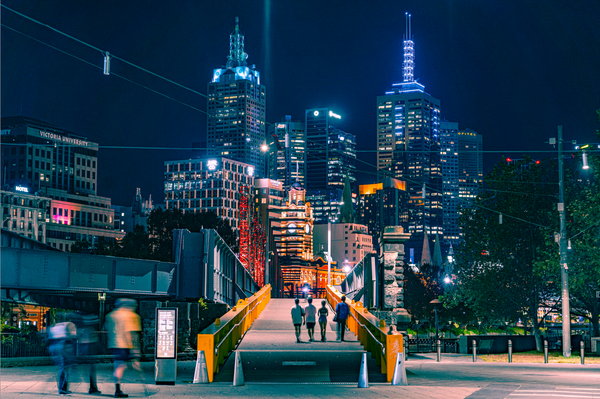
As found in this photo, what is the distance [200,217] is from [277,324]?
6063 centimetres

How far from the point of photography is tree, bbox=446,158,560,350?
48.8 meters

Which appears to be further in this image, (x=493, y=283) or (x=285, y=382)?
(x=493, y=283)

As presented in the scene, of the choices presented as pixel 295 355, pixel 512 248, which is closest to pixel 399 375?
pixel 295 355

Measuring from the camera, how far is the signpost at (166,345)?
15875mm

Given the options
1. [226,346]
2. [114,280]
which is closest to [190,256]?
[114,280]

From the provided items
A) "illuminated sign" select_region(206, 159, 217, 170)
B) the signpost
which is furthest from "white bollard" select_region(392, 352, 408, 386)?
"illuminated sign" select_region(206, 159, 217, 170)

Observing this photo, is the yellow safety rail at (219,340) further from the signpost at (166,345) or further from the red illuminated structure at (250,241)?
the red illuminated structure at (250,241)

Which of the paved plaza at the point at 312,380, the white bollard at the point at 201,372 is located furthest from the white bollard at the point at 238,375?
the white bollard at the point at 201,372

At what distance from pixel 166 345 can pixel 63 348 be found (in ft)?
8.57

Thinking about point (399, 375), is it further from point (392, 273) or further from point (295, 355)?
point (392, 273)

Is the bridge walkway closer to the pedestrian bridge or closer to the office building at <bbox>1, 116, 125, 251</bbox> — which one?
the pedestrian bridge

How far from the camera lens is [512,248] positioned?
49469 mm

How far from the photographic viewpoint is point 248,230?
85.0 m

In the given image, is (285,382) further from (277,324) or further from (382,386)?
(277,324)
